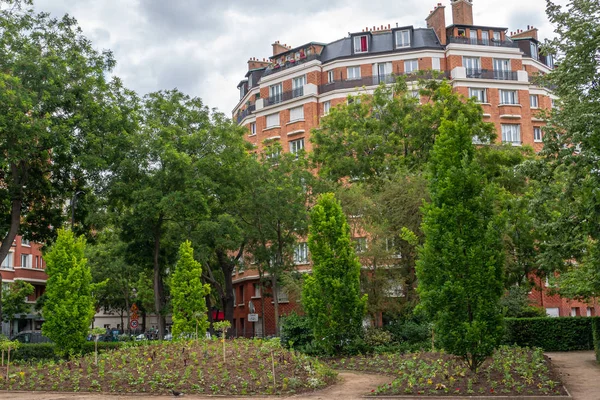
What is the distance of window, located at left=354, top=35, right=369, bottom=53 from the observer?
53.8m

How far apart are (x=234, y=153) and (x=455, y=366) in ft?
64.6

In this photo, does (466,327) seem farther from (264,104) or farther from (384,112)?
(264,104)

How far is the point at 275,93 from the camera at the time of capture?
5638 centimetres

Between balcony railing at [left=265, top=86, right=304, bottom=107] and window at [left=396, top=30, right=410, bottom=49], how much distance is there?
28.6ft

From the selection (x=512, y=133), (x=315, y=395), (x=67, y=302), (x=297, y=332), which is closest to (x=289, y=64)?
(x=512, y=133)

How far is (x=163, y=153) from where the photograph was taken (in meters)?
32.3

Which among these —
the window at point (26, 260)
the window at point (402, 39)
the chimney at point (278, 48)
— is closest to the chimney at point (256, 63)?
the chimney at point (278, 48)

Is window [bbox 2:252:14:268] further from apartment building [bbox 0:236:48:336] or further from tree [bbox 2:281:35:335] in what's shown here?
tree [bbox 2:281:35:335]

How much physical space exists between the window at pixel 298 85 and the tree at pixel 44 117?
23.7m

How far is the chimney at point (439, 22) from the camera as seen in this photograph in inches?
2114

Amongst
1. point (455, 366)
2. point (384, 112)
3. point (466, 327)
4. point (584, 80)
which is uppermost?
point (384, 112)

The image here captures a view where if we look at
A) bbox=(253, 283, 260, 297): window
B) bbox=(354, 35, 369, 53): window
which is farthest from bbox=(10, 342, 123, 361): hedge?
Result: bbox=(354, 35, 369, 53): window

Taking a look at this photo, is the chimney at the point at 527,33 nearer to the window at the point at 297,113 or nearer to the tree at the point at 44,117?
the window at the point at 297,113

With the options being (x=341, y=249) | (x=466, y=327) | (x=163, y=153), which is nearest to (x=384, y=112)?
(x=163, y=153)
